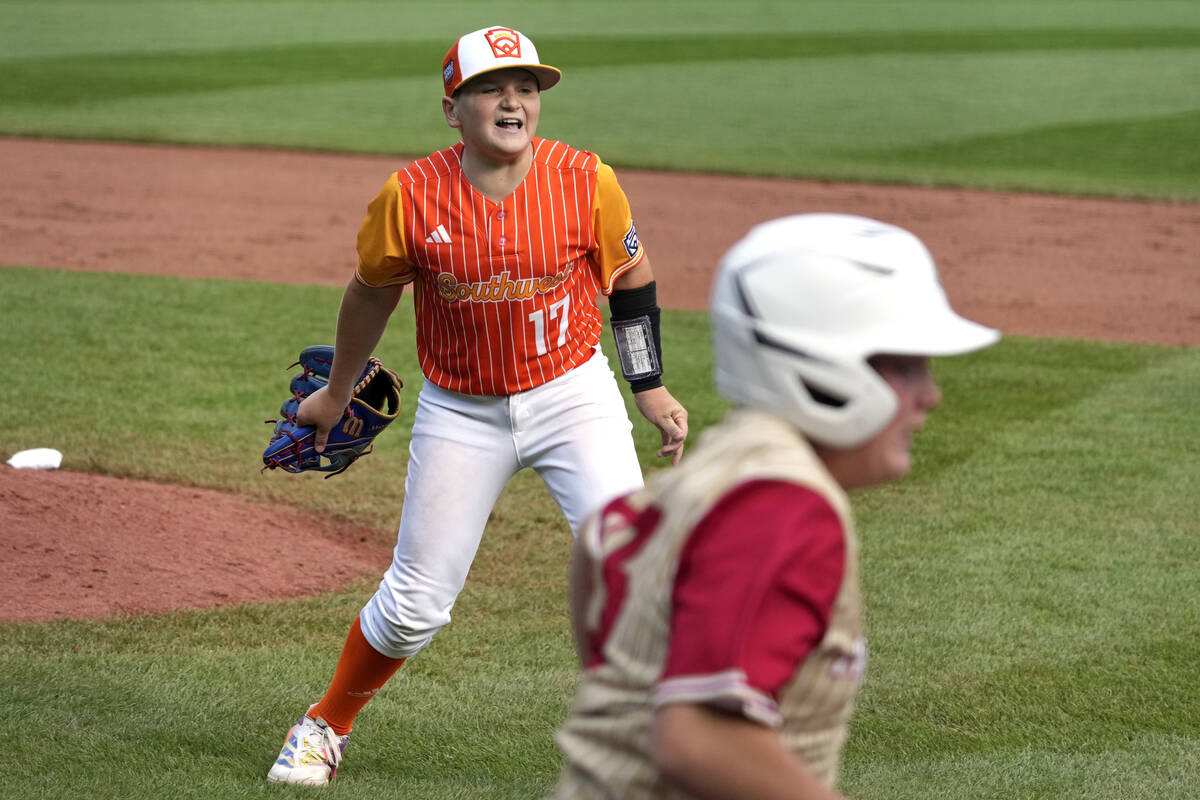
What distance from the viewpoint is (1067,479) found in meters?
7.23

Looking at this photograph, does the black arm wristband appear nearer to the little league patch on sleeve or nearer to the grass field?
the little league patch on sleeve

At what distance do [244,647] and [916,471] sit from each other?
3.79m

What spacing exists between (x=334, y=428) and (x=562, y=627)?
4.93ft

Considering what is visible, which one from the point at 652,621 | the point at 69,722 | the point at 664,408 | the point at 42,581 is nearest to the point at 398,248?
the point at 664,408

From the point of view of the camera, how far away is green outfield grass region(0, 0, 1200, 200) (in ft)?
60.7

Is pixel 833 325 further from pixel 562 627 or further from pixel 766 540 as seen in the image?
pixel 562 627

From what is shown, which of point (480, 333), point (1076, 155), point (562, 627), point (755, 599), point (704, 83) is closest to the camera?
point (755, 599)

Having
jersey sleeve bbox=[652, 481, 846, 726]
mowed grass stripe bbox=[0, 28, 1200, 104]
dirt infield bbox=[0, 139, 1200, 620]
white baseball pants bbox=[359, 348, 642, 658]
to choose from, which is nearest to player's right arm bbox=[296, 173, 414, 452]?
white baseball pants bbox=[359, 348, 642, 658]

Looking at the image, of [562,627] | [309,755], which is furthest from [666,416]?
[562,627]

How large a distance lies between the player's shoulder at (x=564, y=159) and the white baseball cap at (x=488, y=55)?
25 centimetres

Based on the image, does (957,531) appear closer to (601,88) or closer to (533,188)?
(533,188)

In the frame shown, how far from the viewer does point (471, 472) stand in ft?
12.9

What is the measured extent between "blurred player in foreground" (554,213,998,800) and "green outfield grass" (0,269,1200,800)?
2.38 meters

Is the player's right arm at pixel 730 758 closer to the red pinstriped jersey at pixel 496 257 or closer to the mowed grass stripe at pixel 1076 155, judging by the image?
the red pinstriped jersey at pixel 496 257
